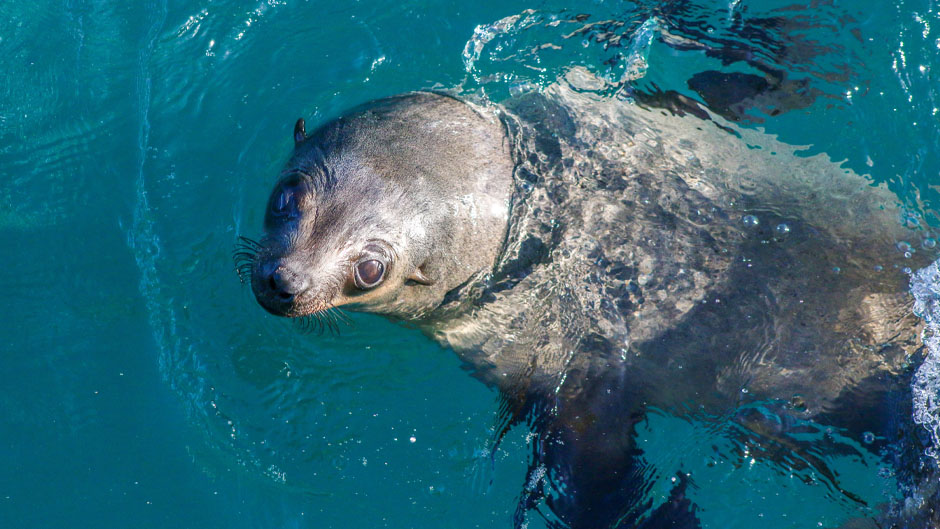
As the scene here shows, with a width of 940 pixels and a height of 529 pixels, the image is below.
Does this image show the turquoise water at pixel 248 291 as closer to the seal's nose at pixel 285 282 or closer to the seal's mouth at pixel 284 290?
the seal's mouth at pixel 284 290

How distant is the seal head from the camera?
14.1 feet

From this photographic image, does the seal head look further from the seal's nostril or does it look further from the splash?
the splash

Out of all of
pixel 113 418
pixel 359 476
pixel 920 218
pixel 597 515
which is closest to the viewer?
pixel 597 515

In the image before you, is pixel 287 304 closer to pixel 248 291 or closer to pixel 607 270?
pixel 248 291

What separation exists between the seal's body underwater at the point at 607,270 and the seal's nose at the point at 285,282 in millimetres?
253

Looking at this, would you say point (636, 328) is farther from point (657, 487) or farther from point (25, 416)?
point (25, 416)

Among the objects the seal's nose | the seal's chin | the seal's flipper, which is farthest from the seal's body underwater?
the seal's nose

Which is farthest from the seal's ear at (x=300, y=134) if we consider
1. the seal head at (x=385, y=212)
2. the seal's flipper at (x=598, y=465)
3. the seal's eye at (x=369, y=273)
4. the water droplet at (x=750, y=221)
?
the water droplet at (x=750, y=221)

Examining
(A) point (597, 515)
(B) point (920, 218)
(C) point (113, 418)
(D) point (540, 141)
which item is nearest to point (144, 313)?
(C) point (113, 418)

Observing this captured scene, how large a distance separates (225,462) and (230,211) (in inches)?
78.5

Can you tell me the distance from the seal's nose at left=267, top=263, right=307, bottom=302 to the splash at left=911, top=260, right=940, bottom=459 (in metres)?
3.66

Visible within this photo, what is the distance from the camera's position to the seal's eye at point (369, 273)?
171 inches

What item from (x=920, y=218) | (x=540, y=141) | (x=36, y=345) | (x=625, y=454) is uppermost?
(x=540, y=141)

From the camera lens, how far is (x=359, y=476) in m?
5.51
